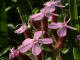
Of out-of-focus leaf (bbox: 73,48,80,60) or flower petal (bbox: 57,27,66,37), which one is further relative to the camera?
out-of-focus leaf (bbox: 73,48,80,60)

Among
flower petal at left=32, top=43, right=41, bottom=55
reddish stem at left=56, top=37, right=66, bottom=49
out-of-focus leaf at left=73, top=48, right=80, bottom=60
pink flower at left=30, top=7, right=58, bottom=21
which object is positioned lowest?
out-of-focus leaf at left=73, top=48, right=80, bottom=60

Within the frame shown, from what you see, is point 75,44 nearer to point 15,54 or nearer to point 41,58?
point 41,58

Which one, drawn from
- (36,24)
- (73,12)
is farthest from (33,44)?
(73,12)

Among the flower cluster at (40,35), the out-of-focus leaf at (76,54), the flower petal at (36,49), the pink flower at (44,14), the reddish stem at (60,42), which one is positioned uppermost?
the pink flower at (44,14)

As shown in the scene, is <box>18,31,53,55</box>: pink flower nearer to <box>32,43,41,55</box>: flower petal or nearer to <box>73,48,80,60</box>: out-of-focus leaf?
<box>32,43,41,55</box>: flower petal

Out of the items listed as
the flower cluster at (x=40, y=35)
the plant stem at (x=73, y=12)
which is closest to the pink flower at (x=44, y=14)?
the flower cluster at (x=40, y=35)

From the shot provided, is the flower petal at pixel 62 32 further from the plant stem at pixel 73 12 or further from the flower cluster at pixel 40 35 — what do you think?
the plant stem at pixel 73 12

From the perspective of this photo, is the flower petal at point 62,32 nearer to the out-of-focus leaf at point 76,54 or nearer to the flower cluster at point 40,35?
the flower cluster at point 40,35

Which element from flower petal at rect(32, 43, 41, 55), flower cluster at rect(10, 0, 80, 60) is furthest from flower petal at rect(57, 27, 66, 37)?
flower petal at rect(32, 43, 41, 55)

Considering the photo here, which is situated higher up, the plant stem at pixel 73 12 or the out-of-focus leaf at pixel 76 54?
the plant stem at pixel 73 12

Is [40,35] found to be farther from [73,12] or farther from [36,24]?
[73,12]

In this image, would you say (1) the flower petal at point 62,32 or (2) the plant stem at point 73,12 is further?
(2) the plant stem at point 73,12

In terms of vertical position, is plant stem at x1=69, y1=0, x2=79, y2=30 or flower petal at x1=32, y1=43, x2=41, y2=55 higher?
plant stem at x1=69, y1=0, x2=79, y2=30
